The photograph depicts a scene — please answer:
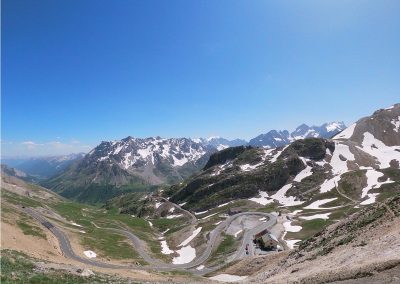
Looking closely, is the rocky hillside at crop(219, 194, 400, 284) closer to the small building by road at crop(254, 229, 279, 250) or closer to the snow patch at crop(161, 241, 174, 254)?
the small building by road at crop(254, 229, 279, 250)

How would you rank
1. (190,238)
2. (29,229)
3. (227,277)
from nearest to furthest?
(227,277)
(29,229)
(190,238)

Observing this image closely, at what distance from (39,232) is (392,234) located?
9125 cm

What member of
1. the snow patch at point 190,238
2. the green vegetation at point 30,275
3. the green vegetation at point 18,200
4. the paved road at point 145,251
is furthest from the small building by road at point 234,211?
the green vegetation at point 30,275

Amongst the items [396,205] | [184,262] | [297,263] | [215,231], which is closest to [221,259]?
[184,262]

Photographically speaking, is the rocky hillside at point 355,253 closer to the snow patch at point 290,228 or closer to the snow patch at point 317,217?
the snow patch at point 290,228

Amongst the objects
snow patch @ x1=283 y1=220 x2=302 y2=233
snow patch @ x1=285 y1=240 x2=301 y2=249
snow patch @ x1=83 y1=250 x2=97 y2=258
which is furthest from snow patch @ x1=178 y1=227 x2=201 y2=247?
snow patch @ x1=83 y1=250 x2=97 y2=258

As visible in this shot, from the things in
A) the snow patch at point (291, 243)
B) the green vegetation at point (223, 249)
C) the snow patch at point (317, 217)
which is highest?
the snow patch at point (317, 217)

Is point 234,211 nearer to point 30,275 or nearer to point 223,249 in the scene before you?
point 223,249

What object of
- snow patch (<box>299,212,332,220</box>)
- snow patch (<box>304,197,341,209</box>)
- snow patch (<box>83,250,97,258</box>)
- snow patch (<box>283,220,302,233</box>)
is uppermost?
snow patch (<box>304,197,341,209</box>)

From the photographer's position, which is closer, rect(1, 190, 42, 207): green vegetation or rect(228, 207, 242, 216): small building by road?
rect(1, 190, 42, 207): green vegetation

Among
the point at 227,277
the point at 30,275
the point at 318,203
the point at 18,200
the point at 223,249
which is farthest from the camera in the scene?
the point at 318,203

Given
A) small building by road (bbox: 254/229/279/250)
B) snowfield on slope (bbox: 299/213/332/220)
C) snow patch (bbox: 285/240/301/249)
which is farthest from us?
snowfield on slope (bbox: 299/213/332/220)

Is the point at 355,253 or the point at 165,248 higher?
the point at 355,253

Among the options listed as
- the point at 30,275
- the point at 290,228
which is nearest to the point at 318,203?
the point at 290,228
